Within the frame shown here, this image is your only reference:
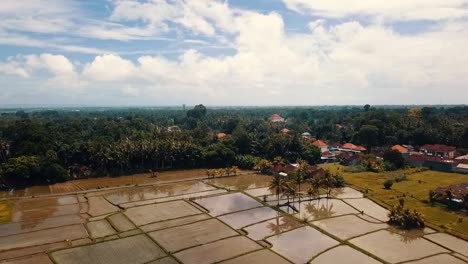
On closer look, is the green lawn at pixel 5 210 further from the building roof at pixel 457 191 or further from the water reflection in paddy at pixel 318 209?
the building roof at pixel 457 191

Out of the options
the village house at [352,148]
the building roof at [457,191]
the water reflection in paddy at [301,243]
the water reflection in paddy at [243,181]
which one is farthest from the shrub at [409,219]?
A: the village house at [352,148]

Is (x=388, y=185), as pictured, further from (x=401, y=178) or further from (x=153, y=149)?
(x=153, y=149)

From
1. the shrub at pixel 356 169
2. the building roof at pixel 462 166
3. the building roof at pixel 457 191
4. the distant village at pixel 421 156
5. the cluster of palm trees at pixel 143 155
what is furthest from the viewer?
the shrub at pixel 356 169

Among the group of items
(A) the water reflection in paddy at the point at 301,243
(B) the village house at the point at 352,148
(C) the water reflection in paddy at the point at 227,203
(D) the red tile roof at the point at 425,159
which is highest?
(D) the red tile roof at the point at 425,159

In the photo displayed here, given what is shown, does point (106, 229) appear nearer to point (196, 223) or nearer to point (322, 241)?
point (196, 223)

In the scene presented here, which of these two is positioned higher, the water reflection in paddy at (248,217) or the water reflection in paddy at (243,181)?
the water reflection in paddy at (248,217)

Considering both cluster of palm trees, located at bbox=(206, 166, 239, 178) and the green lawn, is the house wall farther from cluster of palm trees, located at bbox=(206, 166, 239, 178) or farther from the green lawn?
the green lawn

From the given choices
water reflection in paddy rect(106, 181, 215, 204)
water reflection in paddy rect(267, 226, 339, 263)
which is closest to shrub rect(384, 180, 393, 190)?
water reflection in paddy rect(267, 226, 339, 263)
